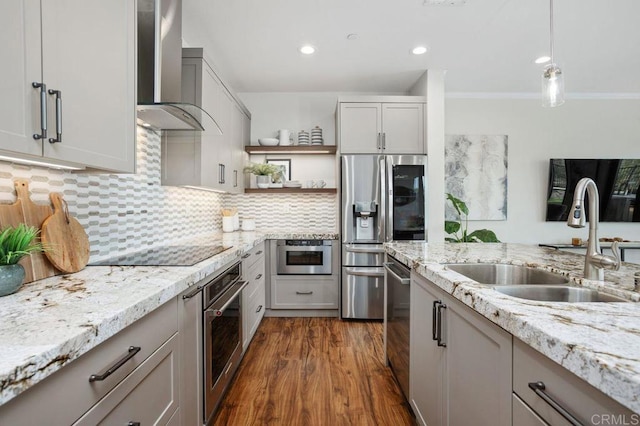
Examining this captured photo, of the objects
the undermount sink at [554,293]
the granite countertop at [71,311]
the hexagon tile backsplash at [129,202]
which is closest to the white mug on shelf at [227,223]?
the hexagon tile backsplash at [129,202]

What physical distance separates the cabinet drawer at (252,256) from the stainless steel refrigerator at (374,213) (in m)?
0.89

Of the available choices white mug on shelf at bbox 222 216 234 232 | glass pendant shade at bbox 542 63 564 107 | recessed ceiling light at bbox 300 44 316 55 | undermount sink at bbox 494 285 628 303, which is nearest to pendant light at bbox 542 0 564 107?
glass pendant shade at bbox 542 63 564 107

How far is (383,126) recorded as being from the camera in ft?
11.0

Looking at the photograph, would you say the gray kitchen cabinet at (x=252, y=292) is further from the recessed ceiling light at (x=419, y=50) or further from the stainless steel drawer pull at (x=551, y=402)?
the recessed ceiling light at (x=419, y=50)

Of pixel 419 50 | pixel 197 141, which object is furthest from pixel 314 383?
A: pixel 419 50

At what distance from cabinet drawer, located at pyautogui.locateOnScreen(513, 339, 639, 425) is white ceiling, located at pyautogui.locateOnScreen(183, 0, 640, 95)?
6.78 feet

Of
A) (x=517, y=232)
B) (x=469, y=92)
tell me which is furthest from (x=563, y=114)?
(x=517, y=232)

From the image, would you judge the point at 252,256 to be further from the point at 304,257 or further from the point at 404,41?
the point at 404,41

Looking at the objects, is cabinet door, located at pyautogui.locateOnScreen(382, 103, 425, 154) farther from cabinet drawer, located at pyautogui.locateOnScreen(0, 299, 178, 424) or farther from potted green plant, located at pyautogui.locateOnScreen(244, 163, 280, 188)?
cabinet drawer, located at pyautogui.locateOnScreen(0, 299, 178, 424)

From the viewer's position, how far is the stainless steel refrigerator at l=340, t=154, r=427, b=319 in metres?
3.25

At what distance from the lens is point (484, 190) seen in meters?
4.11

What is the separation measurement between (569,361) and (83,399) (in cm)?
104

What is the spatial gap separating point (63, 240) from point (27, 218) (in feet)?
0.49

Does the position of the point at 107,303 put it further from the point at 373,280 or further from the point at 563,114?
the point at 563,114
